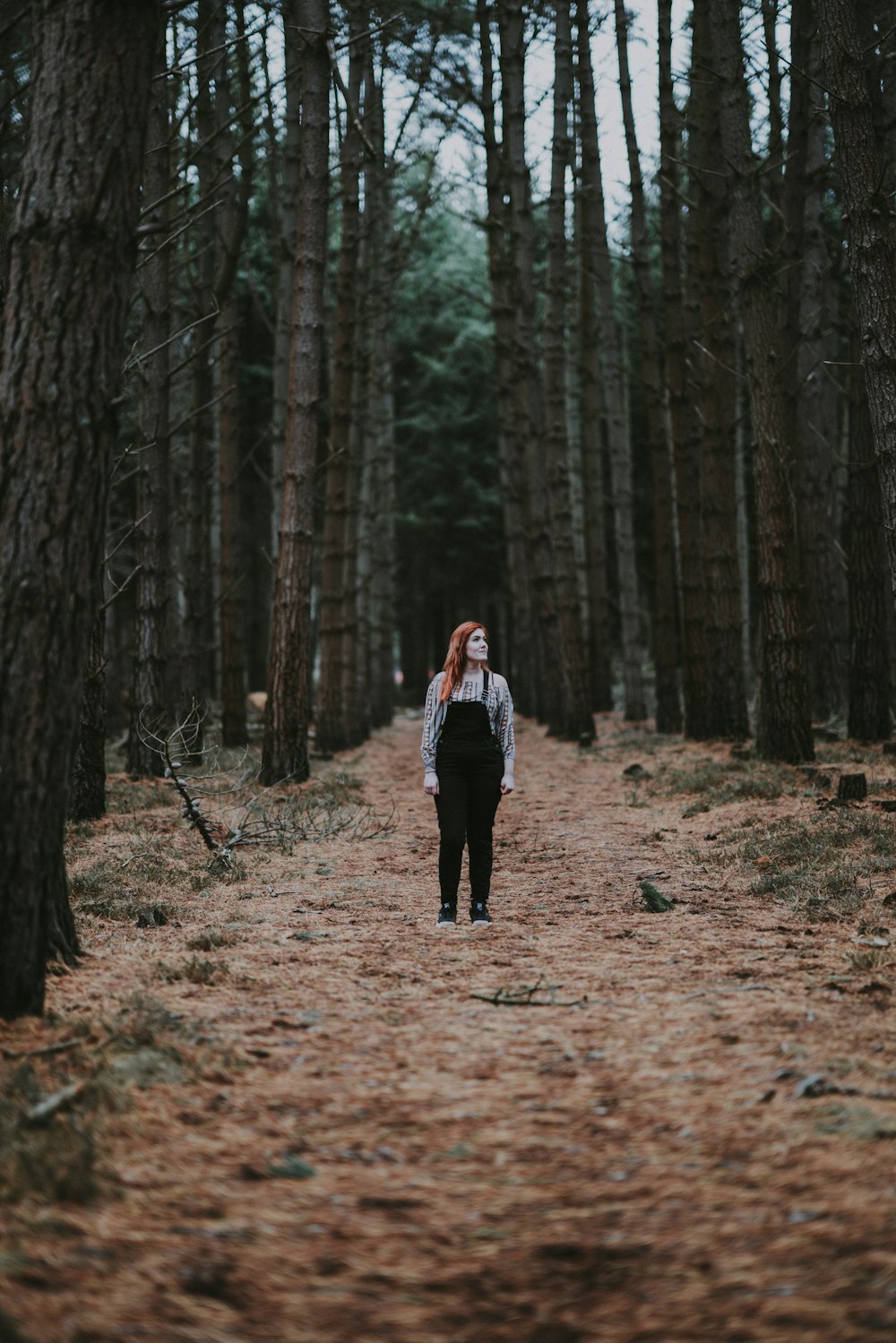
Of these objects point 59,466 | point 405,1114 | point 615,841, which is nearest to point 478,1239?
point 405,1114

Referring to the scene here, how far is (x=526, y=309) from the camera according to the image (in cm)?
Result: 1858

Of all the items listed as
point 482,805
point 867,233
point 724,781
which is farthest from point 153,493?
point 867,233

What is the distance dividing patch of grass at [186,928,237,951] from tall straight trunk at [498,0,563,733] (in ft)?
44.6

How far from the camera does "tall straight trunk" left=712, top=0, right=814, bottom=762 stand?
11.4 metres

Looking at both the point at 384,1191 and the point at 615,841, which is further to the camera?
the point at 615,841

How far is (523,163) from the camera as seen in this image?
1825cm

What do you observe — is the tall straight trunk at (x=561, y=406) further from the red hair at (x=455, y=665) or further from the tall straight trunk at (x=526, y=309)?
the red hair at (x=455, y=665)

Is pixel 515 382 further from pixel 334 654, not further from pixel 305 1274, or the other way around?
pixel 305 1274

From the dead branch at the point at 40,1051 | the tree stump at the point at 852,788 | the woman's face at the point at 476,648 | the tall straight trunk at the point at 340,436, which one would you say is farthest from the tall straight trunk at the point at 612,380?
the dead branch at the point at 40,1051

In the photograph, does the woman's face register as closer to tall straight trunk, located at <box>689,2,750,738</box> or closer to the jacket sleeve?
the jacket sleeve

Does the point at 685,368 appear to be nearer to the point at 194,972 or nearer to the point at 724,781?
the point at 724,781

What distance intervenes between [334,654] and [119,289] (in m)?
11.9

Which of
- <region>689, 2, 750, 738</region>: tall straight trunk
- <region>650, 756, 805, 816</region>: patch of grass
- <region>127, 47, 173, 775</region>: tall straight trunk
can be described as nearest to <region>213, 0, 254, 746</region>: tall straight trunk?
<region>127, 47, 173, 775</region>: tall straight trunk

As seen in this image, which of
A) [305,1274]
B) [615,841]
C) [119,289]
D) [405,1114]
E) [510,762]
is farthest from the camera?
[615,841]
